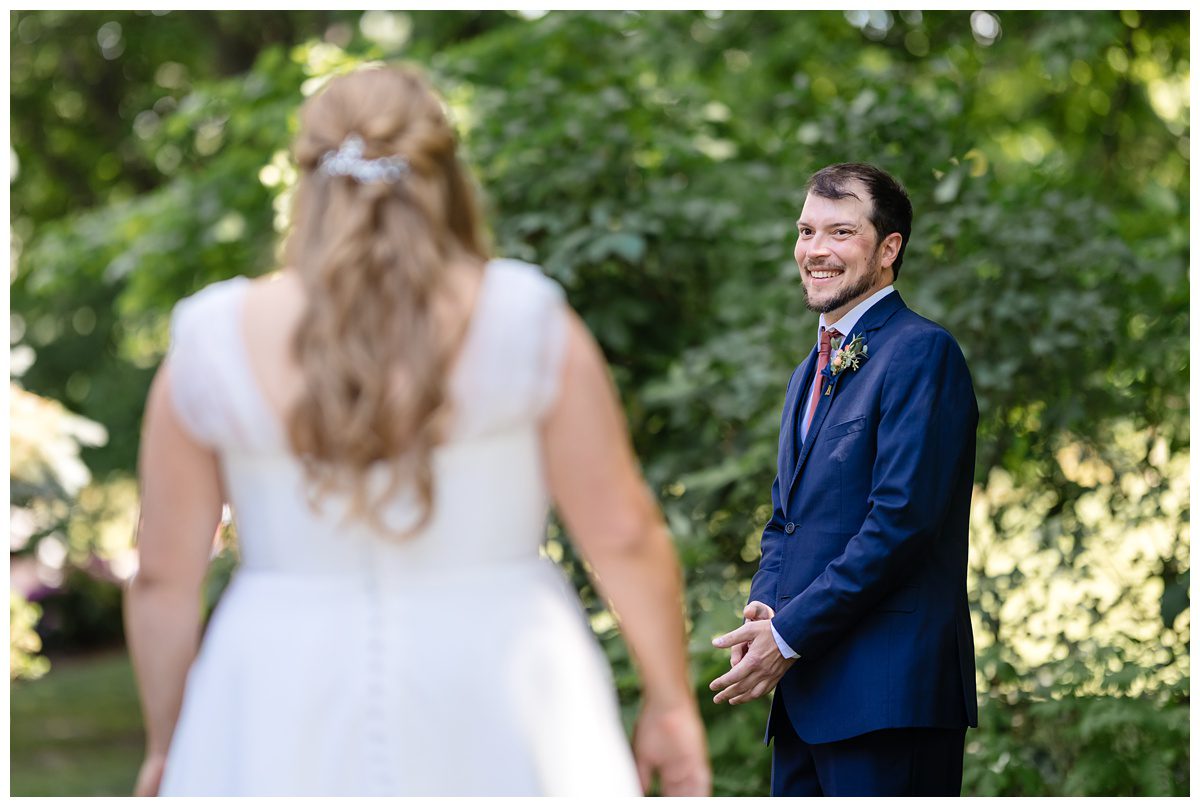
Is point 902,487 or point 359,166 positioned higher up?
point 359,166

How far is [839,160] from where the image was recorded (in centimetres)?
511

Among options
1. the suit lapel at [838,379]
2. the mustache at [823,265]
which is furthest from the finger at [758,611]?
the mustache at [823,265]

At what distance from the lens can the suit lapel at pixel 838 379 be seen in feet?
9.34

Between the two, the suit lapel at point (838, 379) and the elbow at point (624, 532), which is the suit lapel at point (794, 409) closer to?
the suit lapel at point (838, 379)

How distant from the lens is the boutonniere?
282cm

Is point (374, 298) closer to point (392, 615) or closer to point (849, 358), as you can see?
point (392, 615)

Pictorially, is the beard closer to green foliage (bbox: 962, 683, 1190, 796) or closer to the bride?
the bride

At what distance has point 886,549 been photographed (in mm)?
2619

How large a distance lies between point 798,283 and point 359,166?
3.56 m

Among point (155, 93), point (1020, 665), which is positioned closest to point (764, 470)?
point (1020, 665)

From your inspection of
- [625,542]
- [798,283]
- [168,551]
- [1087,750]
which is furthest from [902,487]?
[798,283]

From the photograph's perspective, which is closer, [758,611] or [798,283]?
[758,611]

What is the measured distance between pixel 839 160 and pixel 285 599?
3.69 meters

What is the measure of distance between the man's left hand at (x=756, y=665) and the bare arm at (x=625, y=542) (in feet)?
2.35
